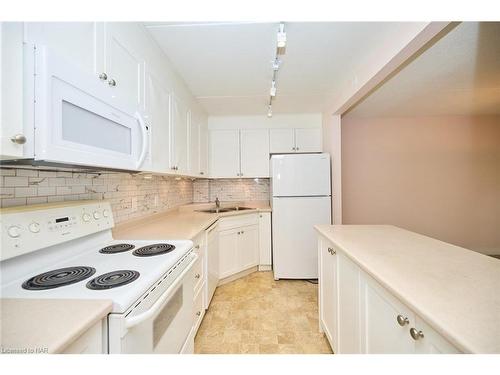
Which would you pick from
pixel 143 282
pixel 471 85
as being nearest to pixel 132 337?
pixel 143 282

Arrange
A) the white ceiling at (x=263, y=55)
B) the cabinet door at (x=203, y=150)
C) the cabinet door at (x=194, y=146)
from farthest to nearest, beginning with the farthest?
the cabinet door at (x=203, y=150) < the cabinet door at (x=194, y=146) < the white ceiling at (x=263, y=55)

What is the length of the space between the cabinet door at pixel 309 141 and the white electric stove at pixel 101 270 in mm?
2458

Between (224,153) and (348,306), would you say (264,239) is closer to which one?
(224,153)

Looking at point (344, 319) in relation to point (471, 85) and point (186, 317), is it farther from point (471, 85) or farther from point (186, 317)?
point (471, 85)

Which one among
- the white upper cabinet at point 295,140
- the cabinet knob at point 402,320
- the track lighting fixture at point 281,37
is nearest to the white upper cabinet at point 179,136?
the track lighting fixture at point 281,37

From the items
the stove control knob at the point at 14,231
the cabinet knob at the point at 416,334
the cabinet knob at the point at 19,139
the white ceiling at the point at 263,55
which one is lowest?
the cabinet knob at the point at 416,334

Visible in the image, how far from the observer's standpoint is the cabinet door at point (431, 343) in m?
0.58

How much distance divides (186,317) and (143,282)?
636 mm

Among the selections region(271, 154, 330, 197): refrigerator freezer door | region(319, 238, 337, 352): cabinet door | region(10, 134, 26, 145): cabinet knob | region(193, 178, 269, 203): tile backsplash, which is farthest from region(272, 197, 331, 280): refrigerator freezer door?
region(10, 134, 26, 145): cabinet knob

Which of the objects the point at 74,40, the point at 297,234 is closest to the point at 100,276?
the point at 74,40

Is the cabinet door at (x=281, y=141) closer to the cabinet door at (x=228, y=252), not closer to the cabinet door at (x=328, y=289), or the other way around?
the cabinet door at (x=228, y=252)

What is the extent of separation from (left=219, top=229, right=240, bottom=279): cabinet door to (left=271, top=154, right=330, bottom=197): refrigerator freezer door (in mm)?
793

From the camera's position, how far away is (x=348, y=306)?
3.97 feet

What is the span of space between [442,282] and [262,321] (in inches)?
62.0
